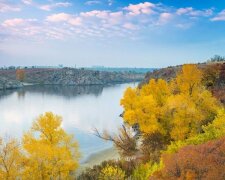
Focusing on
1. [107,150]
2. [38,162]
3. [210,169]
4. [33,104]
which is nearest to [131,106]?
[107,150]

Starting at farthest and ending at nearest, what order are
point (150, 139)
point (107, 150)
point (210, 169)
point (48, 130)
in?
point (107, 150)
point (150, 139)
point (48, 130)
point (210, 169)

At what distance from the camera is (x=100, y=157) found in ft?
138

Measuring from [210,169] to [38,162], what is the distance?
16.1 m

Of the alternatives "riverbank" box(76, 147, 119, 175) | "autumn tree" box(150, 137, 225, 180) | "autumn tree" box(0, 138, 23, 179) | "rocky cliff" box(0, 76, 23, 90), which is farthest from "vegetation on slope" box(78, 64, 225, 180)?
"rocky cliff" box(0, 76, 23, 90)

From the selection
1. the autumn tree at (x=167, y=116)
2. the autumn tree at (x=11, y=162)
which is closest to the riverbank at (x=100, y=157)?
the autumn tree at (x=167, y=116)

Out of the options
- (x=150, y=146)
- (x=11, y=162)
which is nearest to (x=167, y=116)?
(x=150, y=146)

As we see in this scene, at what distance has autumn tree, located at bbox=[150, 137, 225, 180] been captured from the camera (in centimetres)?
1744

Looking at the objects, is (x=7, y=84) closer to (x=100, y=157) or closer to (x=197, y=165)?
(x=100, y=157)

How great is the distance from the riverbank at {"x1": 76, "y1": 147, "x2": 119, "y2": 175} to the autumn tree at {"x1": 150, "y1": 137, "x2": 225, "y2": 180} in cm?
2036

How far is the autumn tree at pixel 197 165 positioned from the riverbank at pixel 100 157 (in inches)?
801

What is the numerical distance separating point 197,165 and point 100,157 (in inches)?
998

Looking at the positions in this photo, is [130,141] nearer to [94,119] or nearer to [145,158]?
[145,158]

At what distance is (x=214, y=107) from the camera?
4303 cm

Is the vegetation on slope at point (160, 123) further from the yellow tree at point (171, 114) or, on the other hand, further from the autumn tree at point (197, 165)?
the autumn tree at point (197, 165)
